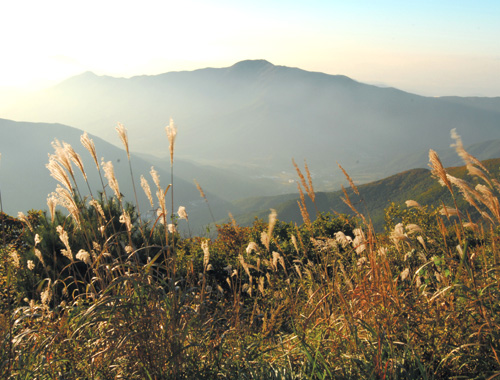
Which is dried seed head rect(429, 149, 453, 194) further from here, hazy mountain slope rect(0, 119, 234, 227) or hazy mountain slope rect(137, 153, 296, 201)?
hazy mountain slope rect(137, 153, 296, 201)

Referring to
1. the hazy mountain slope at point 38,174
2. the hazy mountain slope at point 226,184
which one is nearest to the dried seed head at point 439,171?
the hazy mountain slope at point 38,174

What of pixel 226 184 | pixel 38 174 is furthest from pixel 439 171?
pixel 226 184

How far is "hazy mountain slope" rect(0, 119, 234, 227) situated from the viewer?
118 meters

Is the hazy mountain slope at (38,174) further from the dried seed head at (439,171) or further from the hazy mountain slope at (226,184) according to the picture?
the dried seed head at (439,171)

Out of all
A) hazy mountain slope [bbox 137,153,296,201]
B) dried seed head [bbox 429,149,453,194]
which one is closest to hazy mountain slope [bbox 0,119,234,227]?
hazy mountain slope [bbox 137,153,296,201]

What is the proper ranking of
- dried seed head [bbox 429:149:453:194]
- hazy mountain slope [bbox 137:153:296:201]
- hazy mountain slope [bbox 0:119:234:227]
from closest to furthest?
dried seed head [bbox 429:149:453:194] < hazy mountain slope [bbox 0:119:234:227] < hazy mountain slope [bbox 137:153:296:201]

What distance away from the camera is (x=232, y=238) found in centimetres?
777

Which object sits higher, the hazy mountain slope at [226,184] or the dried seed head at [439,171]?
the dried seed head at [439,171]

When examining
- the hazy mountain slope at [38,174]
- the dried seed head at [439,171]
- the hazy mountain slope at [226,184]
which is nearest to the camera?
the dried seed head at [439,171]

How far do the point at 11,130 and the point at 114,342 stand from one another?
17404cm

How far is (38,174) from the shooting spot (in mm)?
130500

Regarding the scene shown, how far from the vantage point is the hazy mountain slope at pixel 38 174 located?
387ft

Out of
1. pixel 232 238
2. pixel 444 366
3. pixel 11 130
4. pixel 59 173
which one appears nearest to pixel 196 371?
pixel 444 366

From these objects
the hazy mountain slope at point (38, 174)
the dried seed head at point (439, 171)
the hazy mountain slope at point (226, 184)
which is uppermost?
the dried seed head at point (439, 171)
